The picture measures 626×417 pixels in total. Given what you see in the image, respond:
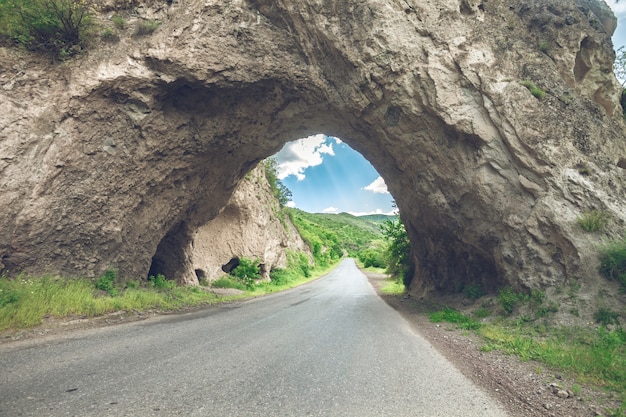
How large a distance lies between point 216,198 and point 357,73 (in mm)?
9802

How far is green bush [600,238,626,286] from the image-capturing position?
771 centimetres

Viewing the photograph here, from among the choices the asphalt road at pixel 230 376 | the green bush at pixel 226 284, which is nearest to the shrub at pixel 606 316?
the asphalt road at pixel 230 376

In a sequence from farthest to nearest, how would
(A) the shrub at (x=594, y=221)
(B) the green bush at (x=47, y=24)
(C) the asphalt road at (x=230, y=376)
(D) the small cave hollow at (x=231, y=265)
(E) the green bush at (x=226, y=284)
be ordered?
(D) the small cave hollow at (x=231, y=265) < (E) the green bush at (x=226, y=284) < (B) the green bush at (x=47, y=24) < (A) the shrub at (x=594, y=221) < (C) the asphalt road at (x=230, y=376)

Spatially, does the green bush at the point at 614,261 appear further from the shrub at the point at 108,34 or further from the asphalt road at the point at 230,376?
the shrub at the point at 108,34

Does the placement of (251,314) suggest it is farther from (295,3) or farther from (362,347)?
(295,3)

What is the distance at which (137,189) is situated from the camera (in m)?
11.7

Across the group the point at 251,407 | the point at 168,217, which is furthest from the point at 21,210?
the point at 251,407

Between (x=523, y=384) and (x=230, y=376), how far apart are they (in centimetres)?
399

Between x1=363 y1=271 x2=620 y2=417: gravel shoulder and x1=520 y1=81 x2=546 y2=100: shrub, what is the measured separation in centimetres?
818

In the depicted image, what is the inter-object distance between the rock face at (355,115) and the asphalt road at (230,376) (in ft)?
16.4

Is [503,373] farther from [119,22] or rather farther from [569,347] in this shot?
[119,22]

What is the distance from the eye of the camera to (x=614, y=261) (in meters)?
7.84

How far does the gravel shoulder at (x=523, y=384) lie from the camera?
3625mm

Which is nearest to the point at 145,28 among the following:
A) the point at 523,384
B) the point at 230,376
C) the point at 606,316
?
the point at 230,376
